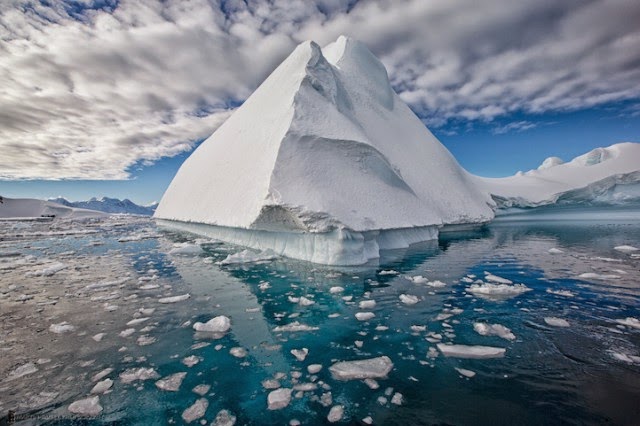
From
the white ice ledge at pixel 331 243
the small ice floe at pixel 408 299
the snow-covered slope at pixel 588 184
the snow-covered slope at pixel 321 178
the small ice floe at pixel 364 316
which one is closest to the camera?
the small ice floe at pixel 364 316

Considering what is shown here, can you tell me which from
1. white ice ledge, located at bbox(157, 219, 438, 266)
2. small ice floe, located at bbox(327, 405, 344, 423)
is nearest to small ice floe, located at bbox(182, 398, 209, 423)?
small ice floe, located at bbox(327, 405, 344, 423)

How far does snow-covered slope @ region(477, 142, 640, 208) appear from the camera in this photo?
81.7 ft

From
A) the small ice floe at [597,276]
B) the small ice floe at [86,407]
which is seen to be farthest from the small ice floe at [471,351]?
the small ice floe at [597,276]

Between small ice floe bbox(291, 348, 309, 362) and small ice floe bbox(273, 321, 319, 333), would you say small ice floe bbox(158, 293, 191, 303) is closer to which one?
small ice floe bbox(273, 321, 319, 333)

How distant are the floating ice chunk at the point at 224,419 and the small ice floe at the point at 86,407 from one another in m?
1.06

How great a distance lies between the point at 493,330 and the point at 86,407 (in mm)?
4636

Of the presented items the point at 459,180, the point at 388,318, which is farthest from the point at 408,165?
the point at 388,318

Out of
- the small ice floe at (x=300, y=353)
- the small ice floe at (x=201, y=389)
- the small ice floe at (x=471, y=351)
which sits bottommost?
the small ice floe at (x=300, y=353)

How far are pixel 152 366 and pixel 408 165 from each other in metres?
15.2

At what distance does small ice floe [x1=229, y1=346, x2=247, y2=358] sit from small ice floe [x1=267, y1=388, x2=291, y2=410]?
2.95ft

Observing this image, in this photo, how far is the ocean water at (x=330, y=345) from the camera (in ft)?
8.13

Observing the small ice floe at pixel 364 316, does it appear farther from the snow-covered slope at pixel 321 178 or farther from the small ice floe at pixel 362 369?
the snow-covered slope at pixel 321 178

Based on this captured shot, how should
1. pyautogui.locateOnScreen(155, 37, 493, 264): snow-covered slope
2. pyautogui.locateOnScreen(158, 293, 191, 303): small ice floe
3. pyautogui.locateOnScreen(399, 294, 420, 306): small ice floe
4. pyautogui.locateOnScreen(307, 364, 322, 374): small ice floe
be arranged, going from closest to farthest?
1. pyautogui.locateOnScreen(307, 364, 322, 374): small ice floe
2. pyautogui.locateOnScreen(399, 294, 420, 306): small ice floe
3. pyautogui.locateOnScreen(158, 293, 191, 303): small ice floe
4. pyautogui.locateOnScreen(155, 37, 493, 264): snow-covered slope

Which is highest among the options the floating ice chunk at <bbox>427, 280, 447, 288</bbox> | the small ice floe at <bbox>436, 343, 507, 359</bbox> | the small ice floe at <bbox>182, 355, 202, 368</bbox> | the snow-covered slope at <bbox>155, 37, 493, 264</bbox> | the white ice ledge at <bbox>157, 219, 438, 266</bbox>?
the snow-covered slope at <bbox>155, 37, 493, 264</bbox>
